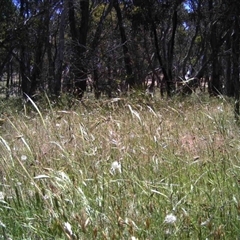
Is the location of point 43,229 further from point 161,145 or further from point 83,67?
point 83,67

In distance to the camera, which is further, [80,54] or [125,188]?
[80,54]

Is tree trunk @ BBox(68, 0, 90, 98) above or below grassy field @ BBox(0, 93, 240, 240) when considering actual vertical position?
above

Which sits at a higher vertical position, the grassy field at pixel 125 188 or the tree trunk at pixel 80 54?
the tree trunk at pixel 80 54

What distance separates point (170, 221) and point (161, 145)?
1.23m

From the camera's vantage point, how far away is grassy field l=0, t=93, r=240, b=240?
1822 mm

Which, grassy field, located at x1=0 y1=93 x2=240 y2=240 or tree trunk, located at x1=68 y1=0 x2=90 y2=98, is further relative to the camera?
tree trunk, located at x1=68 y1=0 x2=90 y2=98

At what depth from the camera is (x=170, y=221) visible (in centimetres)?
164

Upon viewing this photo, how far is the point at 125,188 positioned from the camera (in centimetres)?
218

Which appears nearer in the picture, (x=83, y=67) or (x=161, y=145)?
(x=161, y=145)

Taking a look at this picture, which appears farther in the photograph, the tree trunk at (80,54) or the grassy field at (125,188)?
the tree trunk at (80,54)

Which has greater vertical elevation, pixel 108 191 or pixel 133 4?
pixel 133 4

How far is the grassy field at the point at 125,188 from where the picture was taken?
5.98ft

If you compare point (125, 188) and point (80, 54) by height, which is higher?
point (80, 54)

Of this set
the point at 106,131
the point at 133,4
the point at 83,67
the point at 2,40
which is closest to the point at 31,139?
the point at 106,131
